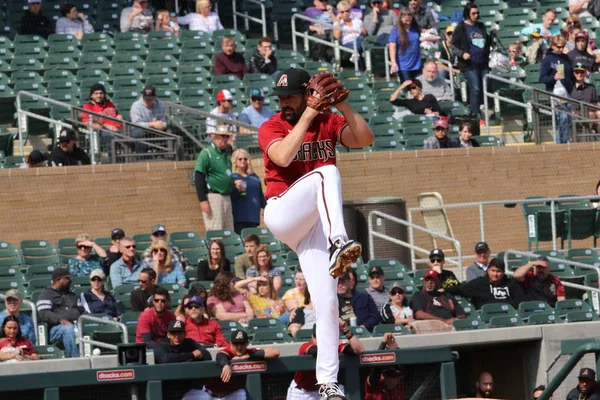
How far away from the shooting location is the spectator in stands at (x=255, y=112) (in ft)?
56.7

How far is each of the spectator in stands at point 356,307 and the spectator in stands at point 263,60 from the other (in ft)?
22.6

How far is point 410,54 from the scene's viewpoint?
1955 centimetres

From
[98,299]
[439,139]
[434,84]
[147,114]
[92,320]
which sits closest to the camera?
[92,320]

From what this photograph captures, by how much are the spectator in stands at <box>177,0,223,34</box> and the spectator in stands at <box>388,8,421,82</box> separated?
9.34 feet

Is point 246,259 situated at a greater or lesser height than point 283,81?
lesser

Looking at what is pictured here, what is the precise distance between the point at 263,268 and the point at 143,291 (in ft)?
4.79

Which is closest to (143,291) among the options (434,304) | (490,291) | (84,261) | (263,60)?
(84,261)

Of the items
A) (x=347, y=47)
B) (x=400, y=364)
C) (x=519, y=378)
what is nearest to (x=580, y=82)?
(x=347, y=47)

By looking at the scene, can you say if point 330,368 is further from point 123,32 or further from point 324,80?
point 123,32

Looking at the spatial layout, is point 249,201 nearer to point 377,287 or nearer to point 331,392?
point 377,287

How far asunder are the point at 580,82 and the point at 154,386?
42.3ft

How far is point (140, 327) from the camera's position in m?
11.5

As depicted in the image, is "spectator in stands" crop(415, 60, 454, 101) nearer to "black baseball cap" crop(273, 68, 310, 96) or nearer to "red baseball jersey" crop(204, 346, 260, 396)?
"red baseball jersey" crop(204, 346, 260, 396)

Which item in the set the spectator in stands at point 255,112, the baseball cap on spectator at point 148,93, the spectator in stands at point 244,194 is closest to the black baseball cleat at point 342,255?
the spectator in stands at point 244,194
